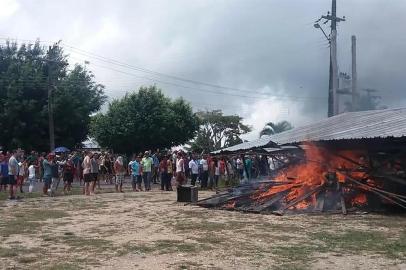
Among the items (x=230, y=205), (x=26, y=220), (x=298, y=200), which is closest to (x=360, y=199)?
(x=298, y=200)

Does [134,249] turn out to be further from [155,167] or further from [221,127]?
[221,127]

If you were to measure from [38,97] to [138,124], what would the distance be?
306 inches

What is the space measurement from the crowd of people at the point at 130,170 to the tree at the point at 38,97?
8478 mm

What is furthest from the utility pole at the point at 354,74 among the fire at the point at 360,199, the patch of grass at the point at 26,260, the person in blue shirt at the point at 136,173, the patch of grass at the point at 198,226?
the patch of grass at the point at 26,260

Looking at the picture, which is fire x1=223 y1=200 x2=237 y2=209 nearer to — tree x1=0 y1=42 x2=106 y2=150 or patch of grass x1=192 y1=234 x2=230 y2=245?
patch of grass x1=192 y1=234 x2=230 y2=245

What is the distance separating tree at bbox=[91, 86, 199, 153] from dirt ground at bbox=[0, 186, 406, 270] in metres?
22.7

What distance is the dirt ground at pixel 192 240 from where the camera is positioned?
7.61 m

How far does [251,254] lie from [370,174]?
25.8 feet

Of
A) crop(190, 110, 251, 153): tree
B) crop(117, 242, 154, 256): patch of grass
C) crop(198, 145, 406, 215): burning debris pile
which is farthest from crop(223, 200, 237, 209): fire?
crop(190, 110, 251, 153): tree

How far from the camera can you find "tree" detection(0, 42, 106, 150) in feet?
120

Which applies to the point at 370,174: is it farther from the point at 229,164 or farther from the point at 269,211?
the point at 229,164

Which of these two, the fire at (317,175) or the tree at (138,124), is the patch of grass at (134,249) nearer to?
the fire at (317,175)

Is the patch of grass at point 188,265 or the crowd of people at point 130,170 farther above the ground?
the crowd of people at point 130,170

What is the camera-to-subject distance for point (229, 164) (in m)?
27.4
